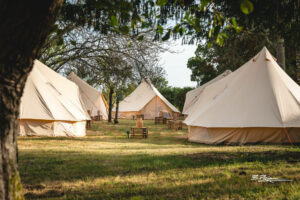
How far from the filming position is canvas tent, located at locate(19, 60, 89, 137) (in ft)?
32.0

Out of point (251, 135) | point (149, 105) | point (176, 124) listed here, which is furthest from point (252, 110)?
point (149, 105)

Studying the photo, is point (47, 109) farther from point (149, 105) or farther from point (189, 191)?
point (149, 105)

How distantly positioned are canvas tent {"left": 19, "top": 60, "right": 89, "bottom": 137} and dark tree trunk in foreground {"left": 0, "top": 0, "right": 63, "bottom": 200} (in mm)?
8454

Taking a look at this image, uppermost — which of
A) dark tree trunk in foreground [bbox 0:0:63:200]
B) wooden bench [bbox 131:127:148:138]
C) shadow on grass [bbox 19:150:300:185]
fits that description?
dark tree trunk in foreground [bbox 0:0:63:200]

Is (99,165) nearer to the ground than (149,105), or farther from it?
nearer to the ground

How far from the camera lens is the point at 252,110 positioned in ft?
27.8

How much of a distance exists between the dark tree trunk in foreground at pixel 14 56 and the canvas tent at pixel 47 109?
845cm

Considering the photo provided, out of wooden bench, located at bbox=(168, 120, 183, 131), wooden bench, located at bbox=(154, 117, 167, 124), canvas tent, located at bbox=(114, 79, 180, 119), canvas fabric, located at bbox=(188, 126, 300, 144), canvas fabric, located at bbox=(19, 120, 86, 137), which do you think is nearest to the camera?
canvas fabric, located at bbox=(188, 126, 300, 144)

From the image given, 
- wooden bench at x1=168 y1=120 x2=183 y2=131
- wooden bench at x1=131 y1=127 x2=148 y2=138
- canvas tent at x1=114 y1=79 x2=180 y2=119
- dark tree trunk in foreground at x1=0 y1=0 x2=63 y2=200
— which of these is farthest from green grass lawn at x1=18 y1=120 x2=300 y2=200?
canvas tent at x1=114 y1=79 x2=180 y2=119

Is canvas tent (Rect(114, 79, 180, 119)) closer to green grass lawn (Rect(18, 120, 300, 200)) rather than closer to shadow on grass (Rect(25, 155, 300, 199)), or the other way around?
green grass lawn (Rect(18, 120, 300, 200))

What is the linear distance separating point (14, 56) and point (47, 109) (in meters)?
8.88

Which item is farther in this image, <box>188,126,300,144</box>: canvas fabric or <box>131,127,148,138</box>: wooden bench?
<box>131,127,148,138</box>: wooden bench

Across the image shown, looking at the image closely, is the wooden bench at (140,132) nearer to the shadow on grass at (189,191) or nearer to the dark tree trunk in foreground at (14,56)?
the shadow on grass at (189,191)

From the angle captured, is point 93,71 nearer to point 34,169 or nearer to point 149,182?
point 34,169
